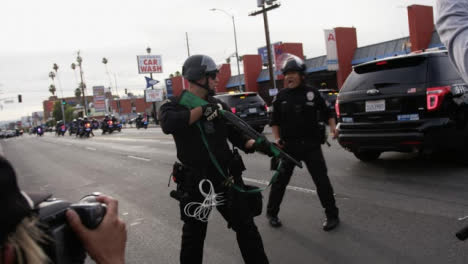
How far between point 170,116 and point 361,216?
2.94 metres

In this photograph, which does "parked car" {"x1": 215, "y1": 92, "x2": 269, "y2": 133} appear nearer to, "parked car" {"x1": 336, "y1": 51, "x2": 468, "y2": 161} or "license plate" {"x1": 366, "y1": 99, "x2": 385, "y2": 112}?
"parked car" {"x1": 336, "y1": 51, "x2": 468, "y2": 161}

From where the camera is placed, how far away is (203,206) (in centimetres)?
287

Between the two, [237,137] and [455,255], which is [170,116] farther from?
[455,255]

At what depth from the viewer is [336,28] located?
30719 mm

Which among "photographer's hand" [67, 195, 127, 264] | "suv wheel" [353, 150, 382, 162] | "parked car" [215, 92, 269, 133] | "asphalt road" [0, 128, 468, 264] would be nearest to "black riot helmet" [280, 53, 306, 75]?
"asphalt road" [0, 128, 468, 264]

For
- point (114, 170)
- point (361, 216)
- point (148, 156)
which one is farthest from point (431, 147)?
point (148, 156)

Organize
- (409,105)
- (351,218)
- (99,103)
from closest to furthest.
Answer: (351,218), (409,105), (99,103)

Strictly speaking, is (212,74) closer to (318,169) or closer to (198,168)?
(198,168)

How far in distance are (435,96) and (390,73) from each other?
31.2 inches

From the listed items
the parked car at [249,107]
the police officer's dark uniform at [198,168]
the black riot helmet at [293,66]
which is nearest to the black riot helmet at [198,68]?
the police officer's dark uniform at [198,168]

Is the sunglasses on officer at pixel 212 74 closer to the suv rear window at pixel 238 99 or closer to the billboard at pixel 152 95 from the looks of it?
the suv rear window at pixel 238 99

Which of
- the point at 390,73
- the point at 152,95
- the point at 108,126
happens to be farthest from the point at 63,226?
the point at 152,95

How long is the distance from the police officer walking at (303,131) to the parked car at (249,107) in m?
11.3

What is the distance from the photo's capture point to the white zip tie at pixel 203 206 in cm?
287
